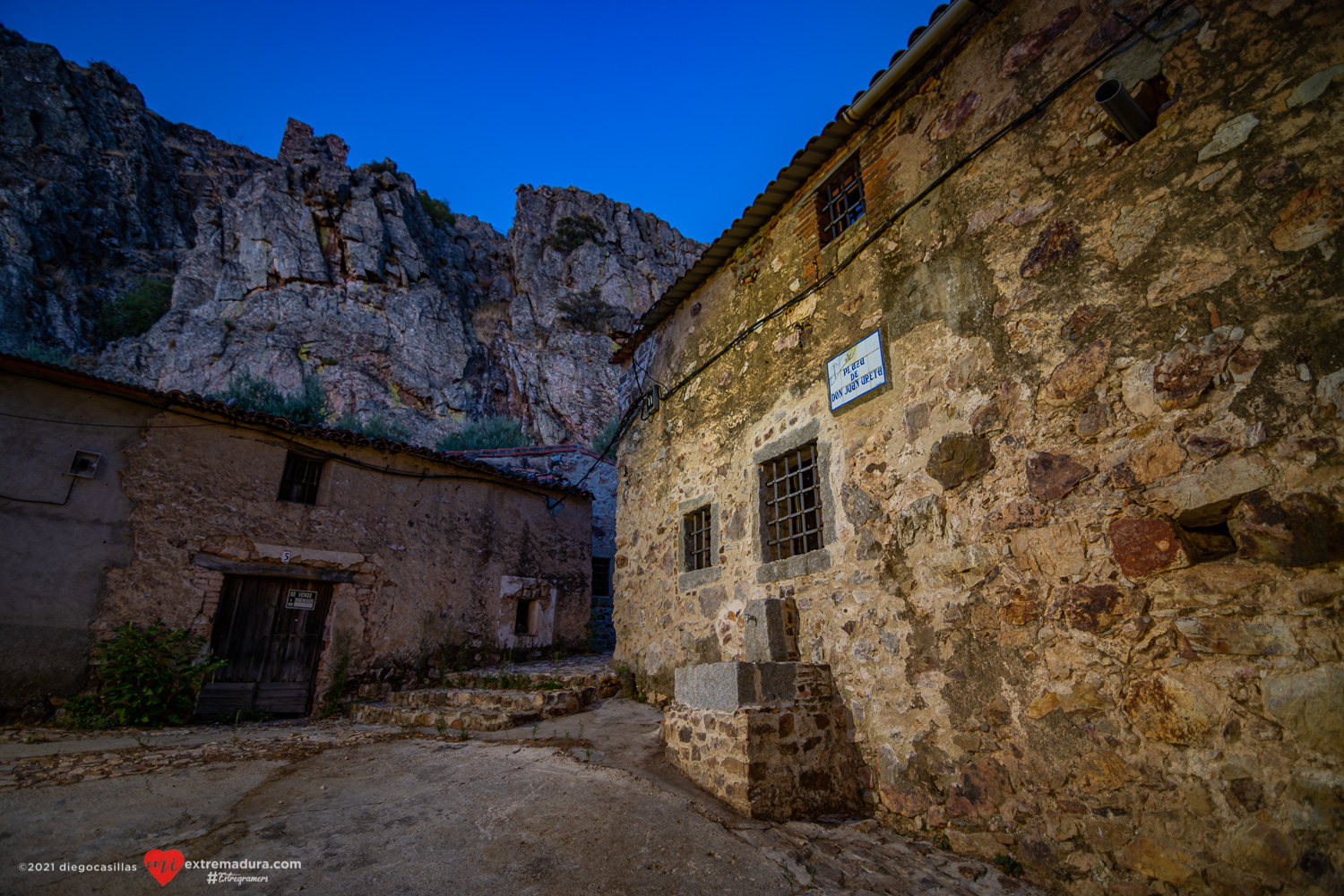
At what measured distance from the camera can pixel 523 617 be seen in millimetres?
11469

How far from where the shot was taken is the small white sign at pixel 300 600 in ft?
28.9

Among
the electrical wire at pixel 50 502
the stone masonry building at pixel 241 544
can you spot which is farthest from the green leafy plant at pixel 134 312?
the electrical wire at pixel 50 502

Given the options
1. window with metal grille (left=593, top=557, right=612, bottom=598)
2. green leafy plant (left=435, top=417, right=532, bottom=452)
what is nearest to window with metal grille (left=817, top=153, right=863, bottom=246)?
window with metal grille (left=593, top=557, right=612, bottom=598)

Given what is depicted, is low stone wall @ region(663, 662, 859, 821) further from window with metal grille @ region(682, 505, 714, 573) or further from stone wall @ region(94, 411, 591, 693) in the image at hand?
stone wall @ region(94, 411, 591, 693)

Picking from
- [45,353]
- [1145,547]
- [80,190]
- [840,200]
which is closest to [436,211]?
[80,190]

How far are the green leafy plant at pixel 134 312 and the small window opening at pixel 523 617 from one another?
Answer: 26865 millimetres

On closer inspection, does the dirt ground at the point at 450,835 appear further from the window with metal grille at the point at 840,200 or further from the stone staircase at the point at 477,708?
the window with metal grille at the point at 840,200

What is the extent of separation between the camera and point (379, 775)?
457 centimetres

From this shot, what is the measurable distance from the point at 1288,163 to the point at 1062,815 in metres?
3.47

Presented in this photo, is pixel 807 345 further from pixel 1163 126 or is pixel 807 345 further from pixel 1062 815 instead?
pixel 1062 815

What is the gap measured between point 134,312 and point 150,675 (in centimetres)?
2782

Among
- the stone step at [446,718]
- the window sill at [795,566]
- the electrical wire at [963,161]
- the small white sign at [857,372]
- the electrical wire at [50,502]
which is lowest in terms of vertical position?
the stone step at [446,718]

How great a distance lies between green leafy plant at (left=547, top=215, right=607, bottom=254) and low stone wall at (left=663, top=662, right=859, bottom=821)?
30312 millimetres

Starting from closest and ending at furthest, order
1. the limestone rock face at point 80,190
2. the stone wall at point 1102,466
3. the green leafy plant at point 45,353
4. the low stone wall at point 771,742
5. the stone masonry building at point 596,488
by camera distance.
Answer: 1. the stone wall at point 1102,466
2. the low stone wall at point 771,742
3. the stone masonry building at point 596,488
4. the green leafy plant at point 45,353
5. the limestone rock face at point 80,190
